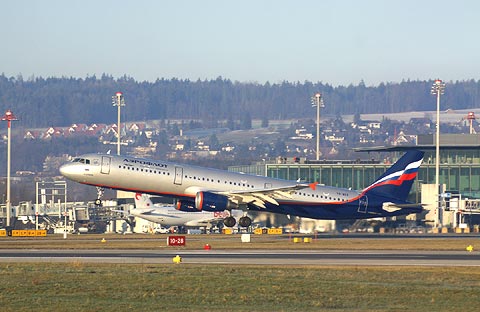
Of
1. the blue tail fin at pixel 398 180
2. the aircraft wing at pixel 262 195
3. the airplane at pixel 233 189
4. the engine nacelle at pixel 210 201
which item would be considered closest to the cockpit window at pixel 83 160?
the airplane at pixel 233 189

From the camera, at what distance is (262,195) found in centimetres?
8762

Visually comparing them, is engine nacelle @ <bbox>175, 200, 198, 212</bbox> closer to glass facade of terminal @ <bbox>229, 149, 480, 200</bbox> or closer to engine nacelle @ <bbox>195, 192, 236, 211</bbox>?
engine nacelle @ <bbox>195, 192, 236, 211</bbox>

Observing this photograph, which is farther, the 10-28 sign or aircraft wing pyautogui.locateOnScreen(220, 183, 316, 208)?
aircraft wing pyautogui.locateOnScreen(220, 183, 316, 208)

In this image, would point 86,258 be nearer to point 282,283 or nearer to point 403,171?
point 282,283

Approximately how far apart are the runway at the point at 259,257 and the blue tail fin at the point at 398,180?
68.2 ft

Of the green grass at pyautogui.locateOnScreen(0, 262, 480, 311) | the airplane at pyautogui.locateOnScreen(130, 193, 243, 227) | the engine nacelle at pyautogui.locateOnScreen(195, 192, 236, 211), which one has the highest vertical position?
the engine nacelle at pyautogui.locateOnScreen(195, 192, 236, 211)

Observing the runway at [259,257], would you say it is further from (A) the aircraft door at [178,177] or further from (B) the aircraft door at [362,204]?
(B) the aircraft door at [362,204]

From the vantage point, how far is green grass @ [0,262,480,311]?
4047 cm

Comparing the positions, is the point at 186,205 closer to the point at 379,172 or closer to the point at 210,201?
the point at 210,201

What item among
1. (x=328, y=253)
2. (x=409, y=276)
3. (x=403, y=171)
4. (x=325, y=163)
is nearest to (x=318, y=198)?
(x=403, y=171)

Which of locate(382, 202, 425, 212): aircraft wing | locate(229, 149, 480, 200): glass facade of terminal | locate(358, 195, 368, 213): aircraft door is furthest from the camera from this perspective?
locate(229, 149, 480, 200): glass facade of terminal

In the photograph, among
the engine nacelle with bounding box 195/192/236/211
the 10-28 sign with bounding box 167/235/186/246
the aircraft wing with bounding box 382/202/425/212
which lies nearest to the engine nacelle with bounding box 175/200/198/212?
the engine nacelle with bounding box 195/192/236/211

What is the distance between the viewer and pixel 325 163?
519ft

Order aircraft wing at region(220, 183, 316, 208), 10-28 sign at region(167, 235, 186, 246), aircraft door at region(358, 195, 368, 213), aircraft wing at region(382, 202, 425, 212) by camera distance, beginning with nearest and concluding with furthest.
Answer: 10-28 sign at region(167, 235, 186, 246)
aircraft wing at region(220, 183, 316, 208)
aircraft door at region(358, 195, 368, 213)
aircraft wing at region(382, 202, 425, 212)
